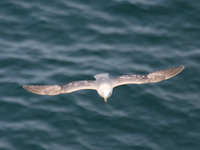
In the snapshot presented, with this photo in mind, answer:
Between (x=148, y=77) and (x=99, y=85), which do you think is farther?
(x=148, y=77)

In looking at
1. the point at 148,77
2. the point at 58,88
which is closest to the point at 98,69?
the point at 148,77

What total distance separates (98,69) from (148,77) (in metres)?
3.42

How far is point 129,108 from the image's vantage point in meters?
23.2

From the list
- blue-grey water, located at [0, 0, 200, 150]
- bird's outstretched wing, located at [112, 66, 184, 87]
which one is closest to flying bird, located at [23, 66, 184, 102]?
bird's outstretched wing, located at [112, 66, 184, 87]

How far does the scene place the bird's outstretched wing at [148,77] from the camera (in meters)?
22.1

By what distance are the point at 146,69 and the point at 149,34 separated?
2.76 metres

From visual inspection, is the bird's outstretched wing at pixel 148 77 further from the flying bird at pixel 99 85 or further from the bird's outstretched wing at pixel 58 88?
the bird's outstretched wing at pixel 58 88

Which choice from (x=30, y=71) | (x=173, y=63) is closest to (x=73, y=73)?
(x=30, y=71)

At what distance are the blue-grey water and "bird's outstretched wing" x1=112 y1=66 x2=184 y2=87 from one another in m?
1.42

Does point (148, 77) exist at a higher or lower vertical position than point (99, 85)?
higher

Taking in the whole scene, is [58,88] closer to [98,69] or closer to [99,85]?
[99,85]

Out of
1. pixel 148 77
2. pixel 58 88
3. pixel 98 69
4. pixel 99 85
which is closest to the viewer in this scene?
pixel 99 85

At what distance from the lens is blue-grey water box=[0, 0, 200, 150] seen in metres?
22.0

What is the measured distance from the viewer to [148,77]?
22.8 metres
